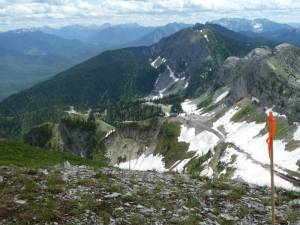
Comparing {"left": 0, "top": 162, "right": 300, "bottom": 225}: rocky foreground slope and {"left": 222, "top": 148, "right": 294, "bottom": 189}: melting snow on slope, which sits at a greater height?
{"left": 222, "top": 148, "right": 294, "bottom": 189}: melting snow on slope

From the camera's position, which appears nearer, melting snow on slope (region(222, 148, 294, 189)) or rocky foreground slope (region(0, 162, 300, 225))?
rocky foreground slope (region(0, 162, 300, 225))

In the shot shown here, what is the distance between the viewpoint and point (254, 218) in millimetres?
23172

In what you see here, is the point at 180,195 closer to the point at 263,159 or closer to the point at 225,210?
the point at 225,210

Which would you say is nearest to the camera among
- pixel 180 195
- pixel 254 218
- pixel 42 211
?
pixel 42 211

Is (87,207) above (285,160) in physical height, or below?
below

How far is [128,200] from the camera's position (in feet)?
79.0

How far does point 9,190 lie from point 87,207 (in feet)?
16.5

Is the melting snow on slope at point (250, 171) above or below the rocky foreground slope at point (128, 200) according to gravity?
above

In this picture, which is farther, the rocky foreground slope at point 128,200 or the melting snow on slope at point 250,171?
the melting snow on slope at point 250,171

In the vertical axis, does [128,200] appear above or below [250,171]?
below

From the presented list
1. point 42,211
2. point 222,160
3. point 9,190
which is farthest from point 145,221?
point 222,160

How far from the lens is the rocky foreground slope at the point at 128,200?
21.4 m

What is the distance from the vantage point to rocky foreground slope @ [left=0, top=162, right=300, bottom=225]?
21.4 metres

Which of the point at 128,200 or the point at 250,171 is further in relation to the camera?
the point at 250,171
